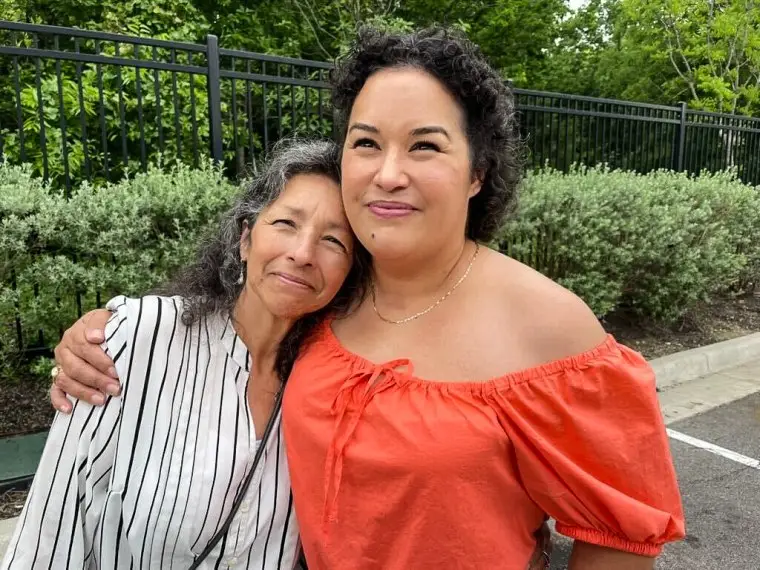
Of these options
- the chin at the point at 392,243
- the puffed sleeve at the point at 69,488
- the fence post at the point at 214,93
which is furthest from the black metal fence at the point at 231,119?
the chin at the point at 392,243

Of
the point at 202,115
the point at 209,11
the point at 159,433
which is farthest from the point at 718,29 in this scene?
the point at 159,433

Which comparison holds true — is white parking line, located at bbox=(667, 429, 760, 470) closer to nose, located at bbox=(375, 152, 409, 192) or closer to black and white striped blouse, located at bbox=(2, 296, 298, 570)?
black and white striped blouse, located at bbox=(2, 296, 298, 570)

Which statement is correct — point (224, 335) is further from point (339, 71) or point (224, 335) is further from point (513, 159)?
point (513, 159)

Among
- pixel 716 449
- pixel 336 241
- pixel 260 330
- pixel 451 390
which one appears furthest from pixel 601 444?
pixel 716 449

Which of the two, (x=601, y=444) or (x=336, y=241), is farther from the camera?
(x=336, y=241)

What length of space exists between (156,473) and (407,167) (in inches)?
36.9

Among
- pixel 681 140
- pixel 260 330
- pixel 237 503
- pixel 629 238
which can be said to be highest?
pixel 681 140

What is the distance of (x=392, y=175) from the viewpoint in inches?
53.8

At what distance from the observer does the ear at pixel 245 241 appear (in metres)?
1.72

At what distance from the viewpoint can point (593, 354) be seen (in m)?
1.28

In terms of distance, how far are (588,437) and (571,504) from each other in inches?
6.1

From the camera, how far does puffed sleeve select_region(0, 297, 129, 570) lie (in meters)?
1.47

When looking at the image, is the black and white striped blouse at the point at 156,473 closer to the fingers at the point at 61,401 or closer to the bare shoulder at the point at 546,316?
the fingers at the point at 61,401

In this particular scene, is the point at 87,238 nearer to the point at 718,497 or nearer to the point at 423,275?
the point at 423,275
